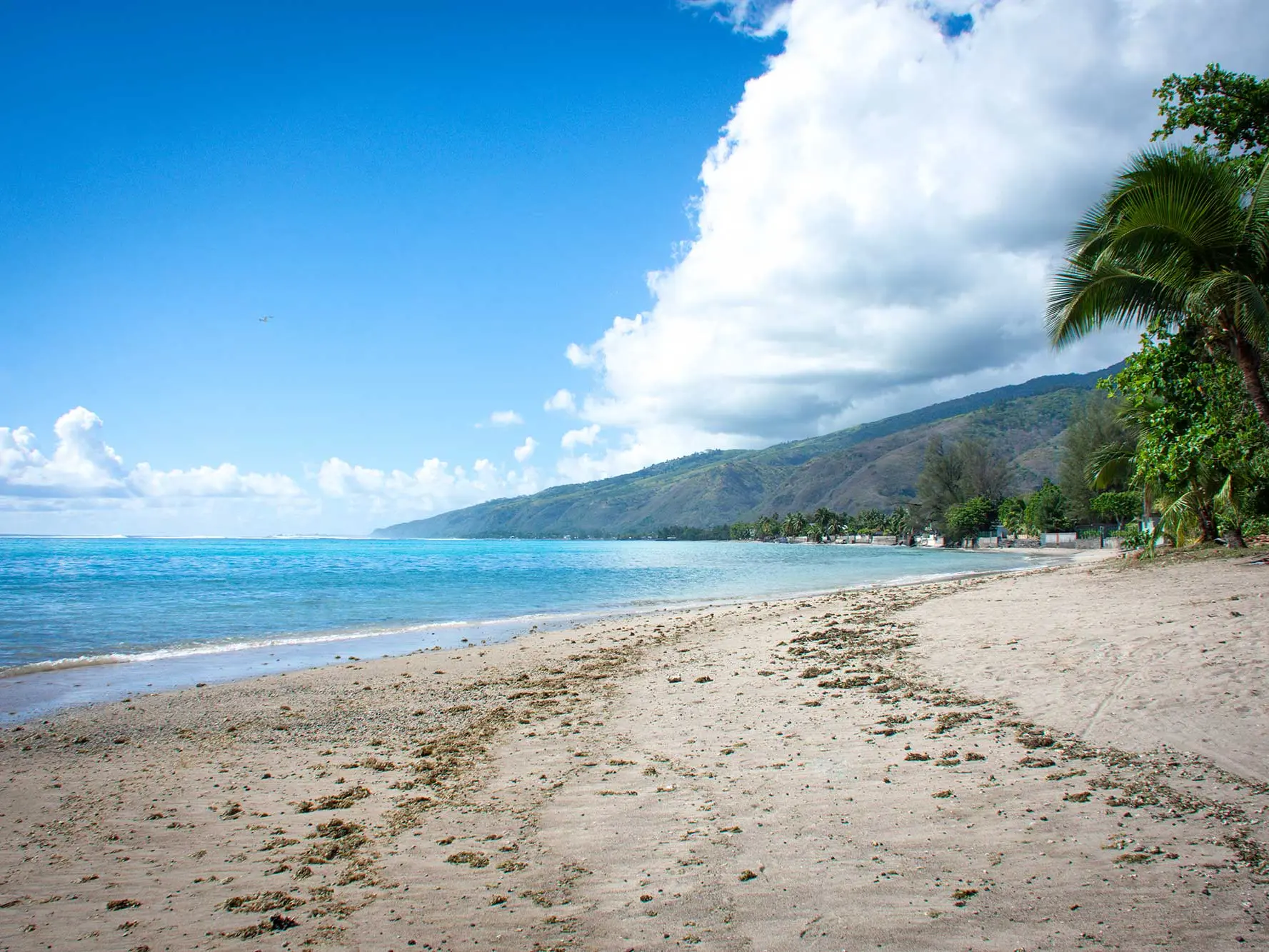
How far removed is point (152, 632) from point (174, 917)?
1972 centimetres

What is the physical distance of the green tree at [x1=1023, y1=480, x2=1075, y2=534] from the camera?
3661 inches

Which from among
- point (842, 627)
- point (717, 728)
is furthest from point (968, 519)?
point (717, 728)

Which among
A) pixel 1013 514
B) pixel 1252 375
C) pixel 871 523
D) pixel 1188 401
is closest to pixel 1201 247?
pixel 1252 375

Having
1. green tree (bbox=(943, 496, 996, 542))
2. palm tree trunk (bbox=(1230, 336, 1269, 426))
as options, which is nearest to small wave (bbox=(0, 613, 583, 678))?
palm tree trunk (bbox=(1230, 336, 1269, 426))

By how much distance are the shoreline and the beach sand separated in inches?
72.4

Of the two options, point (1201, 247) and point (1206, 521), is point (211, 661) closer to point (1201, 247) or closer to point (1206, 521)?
point (1201, 247)

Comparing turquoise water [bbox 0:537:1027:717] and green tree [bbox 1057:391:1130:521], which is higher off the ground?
green tree [bbox 1057:391:1130:521]

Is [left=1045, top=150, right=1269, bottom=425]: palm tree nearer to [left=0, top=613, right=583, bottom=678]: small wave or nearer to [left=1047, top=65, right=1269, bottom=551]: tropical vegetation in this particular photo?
[left=1047, top=65, right=1269, bottom=551]: tropical vegetation

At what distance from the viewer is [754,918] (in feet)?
12.6

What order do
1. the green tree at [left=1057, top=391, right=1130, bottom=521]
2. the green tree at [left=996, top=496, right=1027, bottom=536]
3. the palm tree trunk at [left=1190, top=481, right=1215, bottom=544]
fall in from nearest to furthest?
the palm tree trunk at [left=1190, top=481, right=1215, bottom=544]
the green tree at [left=1057, top=391, right=1130, bottom=521]
the green tree at [left=996, top=496, right=1027, bottom=536]

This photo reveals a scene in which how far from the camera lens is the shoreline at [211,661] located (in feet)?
38.8

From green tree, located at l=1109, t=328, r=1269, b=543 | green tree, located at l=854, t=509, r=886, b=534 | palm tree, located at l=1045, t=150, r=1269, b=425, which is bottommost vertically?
green tree, located at l=854, t=509, r=886, b=534

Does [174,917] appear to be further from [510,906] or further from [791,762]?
[791,762]

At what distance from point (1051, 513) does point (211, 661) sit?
103 meters
